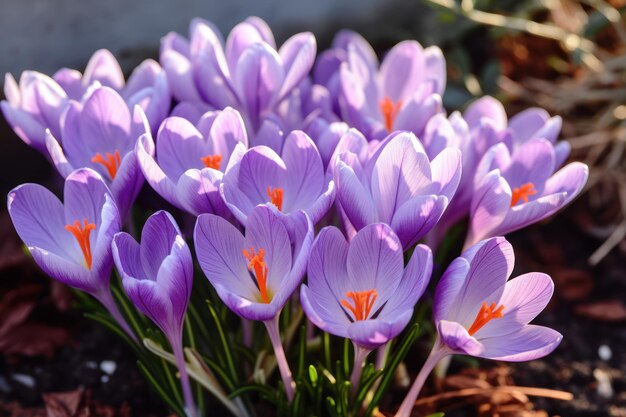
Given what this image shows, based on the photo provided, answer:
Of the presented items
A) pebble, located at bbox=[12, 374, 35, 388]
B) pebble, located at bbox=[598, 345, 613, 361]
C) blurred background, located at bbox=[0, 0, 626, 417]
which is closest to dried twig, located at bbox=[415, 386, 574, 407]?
blurred background, located at bbox=[0, 0, 626, 417]

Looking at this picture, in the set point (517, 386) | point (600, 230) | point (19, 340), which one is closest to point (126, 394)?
point (19, 340)

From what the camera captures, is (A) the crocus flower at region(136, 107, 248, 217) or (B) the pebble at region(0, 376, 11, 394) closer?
(A) the crocus flower at region(136, 107, 248, 217)

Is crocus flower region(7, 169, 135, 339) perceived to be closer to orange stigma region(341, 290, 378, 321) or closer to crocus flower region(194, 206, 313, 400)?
crocus flower region(194, 206, 313, 400)

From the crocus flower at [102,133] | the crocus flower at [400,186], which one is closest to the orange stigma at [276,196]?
the crocus flower at [400,186]

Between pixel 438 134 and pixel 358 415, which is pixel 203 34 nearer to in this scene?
pixel 438 134

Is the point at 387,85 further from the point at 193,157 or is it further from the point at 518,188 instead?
the point at 193,157

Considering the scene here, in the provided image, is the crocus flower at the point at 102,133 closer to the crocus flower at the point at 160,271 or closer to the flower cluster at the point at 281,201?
the flower cluster at the point at 281,201

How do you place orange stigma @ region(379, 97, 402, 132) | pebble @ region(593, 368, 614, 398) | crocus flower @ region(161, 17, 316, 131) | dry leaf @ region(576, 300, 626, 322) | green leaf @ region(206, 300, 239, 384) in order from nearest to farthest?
green leaf @ region(206, 300, 239, 384)
crocus flower @ region(161, 17, 316, 131)
orange stigma @ region(379, 97, 402, 132)
pebble @ region(593, 368, 614, 398)
dry leaf @ region(576, 300, 626, 322)
